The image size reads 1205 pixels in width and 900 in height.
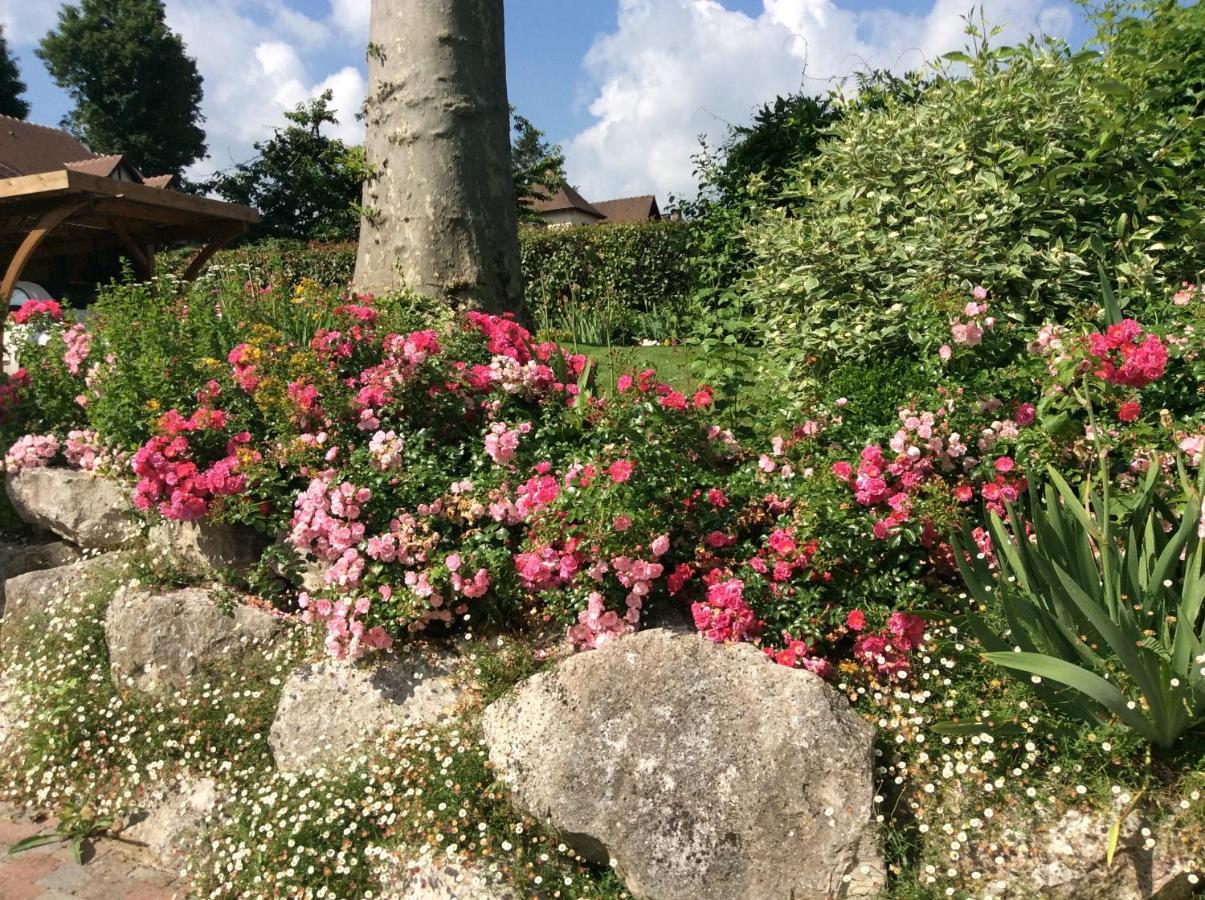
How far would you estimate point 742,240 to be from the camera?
6.55 m

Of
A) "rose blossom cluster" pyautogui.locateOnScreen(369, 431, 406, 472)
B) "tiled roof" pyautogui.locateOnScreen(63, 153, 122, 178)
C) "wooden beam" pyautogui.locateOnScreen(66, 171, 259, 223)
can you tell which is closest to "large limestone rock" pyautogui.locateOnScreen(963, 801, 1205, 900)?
"rose blossom cluster" pyautogui.locateOnScreen(369, 431, 406, 472)

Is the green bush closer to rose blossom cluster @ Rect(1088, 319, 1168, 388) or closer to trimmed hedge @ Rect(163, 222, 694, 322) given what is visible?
rose blossom cluster @ Rect(1088, 319, 1168, 388)

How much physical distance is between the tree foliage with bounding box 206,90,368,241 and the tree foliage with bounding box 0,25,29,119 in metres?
15.4

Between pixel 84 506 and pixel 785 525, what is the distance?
161 inches

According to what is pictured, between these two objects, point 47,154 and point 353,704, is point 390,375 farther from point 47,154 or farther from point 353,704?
point 47,154

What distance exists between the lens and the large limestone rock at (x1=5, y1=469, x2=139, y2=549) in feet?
16.4

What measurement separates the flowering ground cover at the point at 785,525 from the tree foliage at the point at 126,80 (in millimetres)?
41105

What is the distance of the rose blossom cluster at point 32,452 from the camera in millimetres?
5344

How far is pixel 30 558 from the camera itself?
5465 mm

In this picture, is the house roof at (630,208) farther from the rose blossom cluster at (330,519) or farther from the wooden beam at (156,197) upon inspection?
the rose blossom cluster at (330,519)

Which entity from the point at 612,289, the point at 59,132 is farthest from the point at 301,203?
the point at 612,289

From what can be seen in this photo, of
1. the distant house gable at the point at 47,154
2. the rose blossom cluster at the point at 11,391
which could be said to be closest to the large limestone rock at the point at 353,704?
the rose blossom cluster at the point at 11,391

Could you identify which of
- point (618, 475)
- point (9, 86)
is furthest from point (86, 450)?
point (9, 86)

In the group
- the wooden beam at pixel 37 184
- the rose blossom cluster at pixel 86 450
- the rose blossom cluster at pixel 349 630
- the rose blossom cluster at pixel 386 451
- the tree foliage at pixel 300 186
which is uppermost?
the tree foliage at pixel 300 186
